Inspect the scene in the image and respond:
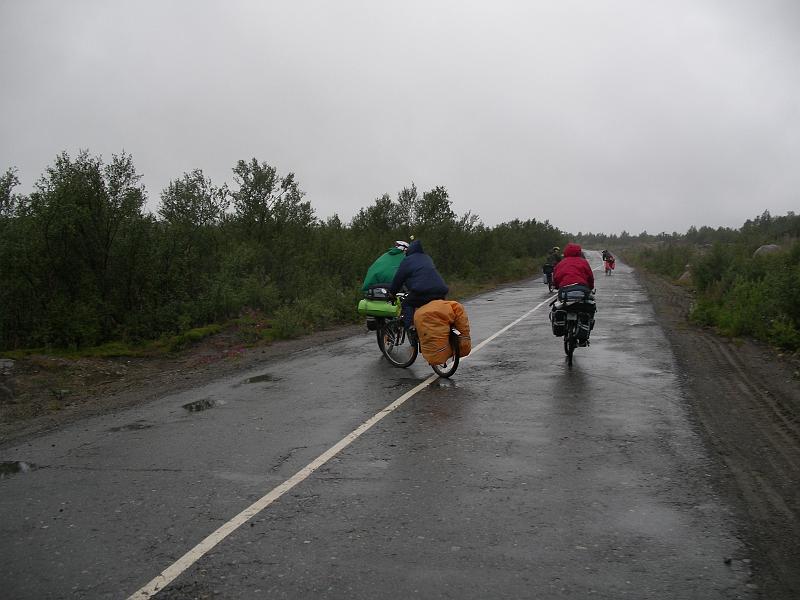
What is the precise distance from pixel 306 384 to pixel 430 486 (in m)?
4.73

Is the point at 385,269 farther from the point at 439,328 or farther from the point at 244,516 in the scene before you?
the point at 244,516

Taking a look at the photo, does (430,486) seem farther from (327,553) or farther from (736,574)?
(736,574)

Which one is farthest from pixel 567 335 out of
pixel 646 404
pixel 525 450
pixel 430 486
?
pixel 430 486

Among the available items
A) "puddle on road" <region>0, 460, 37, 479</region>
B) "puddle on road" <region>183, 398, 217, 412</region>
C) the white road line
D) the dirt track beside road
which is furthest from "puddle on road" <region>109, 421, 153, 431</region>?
the dirt track beside road

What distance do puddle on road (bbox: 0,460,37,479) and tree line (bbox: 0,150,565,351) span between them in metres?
8.82

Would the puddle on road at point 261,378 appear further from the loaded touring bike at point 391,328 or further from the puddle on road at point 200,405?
the loaded touring bike at point 391,328

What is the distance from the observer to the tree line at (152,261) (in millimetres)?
14367

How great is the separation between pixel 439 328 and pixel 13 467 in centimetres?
548

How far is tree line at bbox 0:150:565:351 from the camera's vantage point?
14.4 meters

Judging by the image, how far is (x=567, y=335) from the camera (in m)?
10.8

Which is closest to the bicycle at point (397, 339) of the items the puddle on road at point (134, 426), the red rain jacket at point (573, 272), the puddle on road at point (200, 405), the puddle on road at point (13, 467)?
the red rain jacket at point (573, 272)

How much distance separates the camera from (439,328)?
9266 mm

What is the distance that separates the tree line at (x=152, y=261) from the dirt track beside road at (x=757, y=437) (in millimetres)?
9929

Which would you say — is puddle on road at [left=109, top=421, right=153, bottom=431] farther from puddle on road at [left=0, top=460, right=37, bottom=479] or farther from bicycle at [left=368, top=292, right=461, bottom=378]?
bicycle at [left=368, top=292, right=461, bottom=378]
